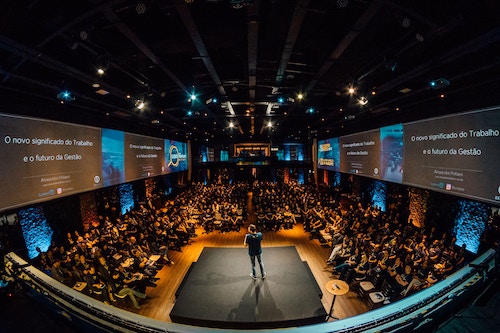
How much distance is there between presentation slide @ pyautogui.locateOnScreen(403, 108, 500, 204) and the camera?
194 inches

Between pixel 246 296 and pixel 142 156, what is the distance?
30.6 ft

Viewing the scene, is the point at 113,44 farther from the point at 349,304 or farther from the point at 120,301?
the point at 349,304

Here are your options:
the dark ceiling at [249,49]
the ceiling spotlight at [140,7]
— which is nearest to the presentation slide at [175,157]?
the dark ceiling at [249,49]

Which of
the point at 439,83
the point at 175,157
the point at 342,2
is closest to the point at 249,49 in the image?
the point at 342,2

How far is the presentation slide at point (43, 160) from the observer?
521 centimetres

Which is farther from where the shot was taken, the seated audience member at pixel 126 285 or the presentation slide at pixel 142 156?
the presentation slide at pixel 142 156

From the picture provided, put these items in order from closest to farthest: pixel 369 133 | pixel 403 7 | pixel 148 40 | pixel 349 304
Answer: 1. pixel 403 7
2. pixel 148 40
3. pixel 349 304
4. pixel 369 133

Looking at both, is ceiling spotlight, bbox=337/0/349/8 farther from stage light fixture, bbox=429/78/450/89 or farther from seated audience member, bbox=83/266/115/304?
seated audience member, bbox=83/266/115/304

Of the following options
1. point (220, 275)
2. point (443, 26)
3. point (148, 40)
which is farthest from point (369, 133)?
point (148, 40)

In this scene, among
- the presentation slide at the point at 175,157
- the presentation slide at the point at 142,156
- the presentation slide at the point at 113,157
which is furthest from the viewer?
the presentation slide at the point at 175,157

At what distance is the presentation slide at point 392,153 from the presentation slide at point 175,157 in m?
12.8

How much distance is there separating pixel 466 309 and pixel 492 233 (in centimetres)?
466

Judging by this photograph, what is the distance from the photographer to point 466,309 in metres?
3.39

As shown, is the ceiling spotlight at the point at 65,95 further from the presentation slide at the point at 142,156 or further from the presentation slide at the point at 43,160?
the presentation slide at the point at 142,156
